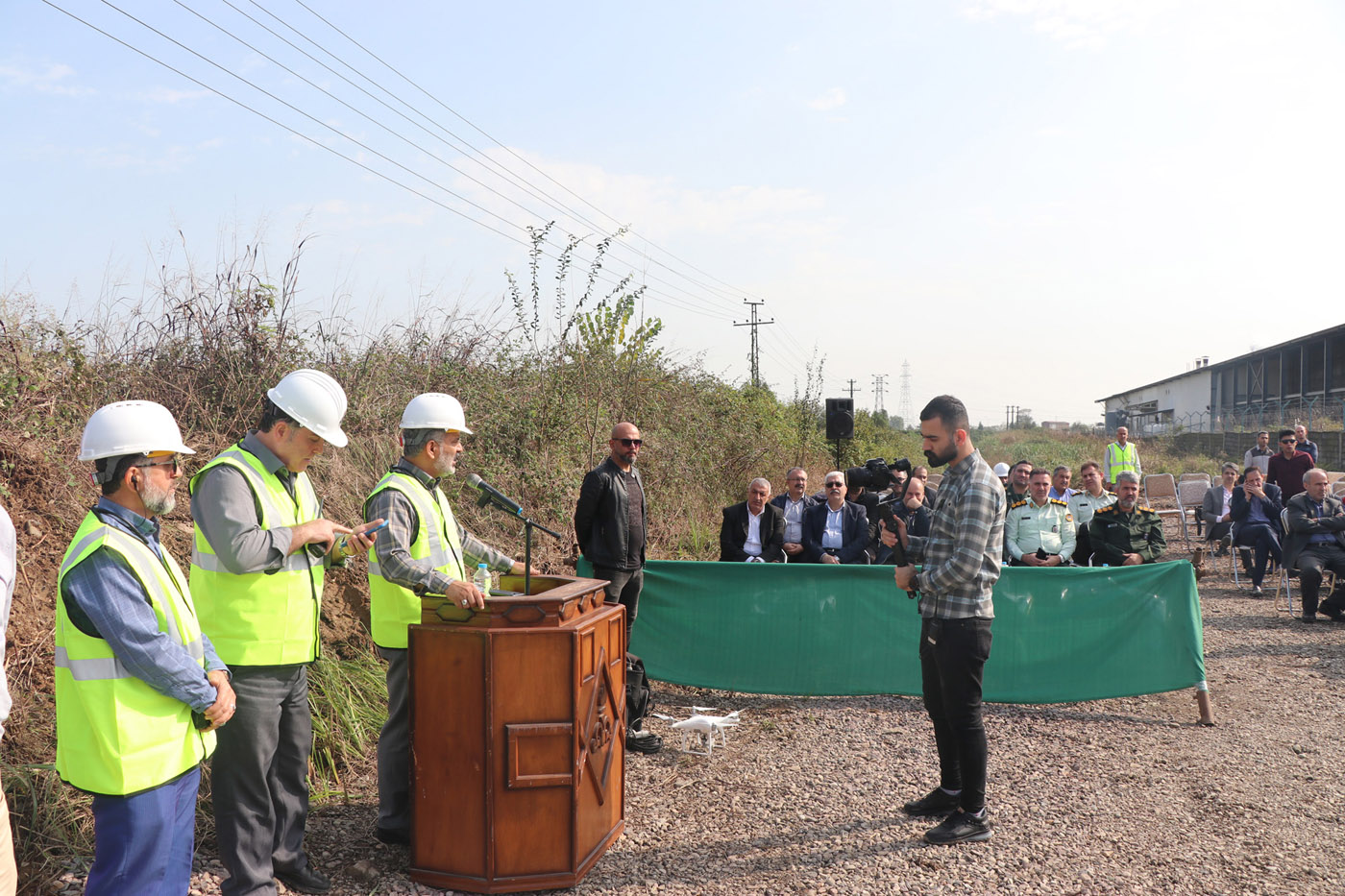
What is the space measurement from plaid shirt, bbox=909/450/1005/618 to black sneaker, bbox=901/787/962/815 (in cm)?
98

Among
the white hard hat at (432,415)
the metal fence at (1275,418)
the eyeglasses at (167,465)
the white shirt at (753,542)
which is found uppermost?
the metal fence at (1275,418)

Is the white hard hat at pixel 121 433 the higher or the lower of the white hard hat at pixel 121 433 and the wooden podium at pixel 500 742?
the higher

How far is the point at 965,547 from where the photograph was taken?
4094mm

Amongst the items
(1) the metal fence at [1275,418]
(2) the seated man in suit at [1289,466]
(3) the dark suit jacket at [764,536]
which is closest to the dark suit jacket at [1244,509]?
(2) the seated man in suit at [1289,466]

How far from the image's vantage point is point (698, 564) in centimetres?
691

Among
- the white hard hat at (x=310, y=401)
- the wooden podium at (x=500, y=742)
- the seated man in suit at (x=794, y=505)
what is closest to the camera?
the white hard hat at (x=310, y=401)

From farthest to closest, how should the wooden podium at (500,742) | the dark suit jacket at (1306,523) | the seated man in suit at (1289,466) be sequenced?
1. the seated man in suit at (1289,466)
2. the dark suit jacket at (1306,523)
3. the wooden podium at (500,742)

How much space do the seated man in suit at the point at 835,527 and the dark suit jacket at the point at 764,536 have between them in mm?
275

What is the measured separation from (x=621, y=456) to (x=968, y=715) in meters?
3.08

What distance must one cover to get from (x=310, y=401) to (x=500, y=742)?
4.87ft

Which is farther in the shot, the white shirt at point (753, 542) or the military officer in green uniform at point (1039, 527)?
the military officer in green uniform at point (1039, 527)

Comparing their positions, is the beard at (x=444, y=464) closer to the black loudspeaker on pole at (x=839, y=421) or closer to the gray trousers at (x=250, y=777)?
the gray trousers at (x=250, y=777)

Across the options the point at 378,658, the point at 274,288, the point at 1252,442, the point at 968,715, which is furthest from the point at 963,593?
the point at 1252,442

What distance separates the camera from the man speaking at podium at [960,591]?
13.5ft
